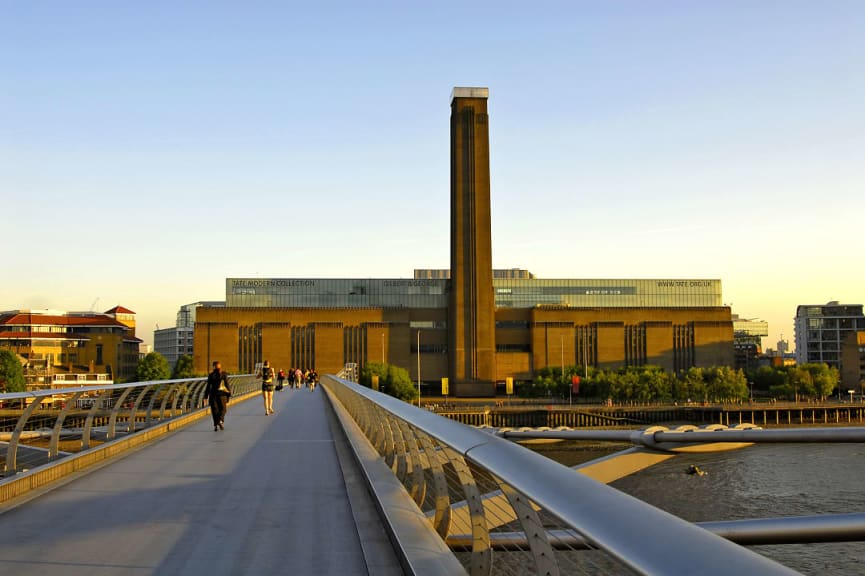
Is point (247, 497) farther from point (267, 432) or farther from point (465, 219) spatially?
point (465, 219)

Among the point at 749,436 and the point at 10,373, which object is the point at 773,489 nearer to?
the point at 749,436

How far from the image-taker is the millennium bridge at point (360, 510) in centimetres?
231

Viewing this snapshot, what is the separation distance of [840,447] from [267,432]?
45.9m

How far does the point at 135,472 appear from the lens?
981cm

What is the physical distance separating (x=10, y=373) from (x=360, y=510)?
85.9 metres

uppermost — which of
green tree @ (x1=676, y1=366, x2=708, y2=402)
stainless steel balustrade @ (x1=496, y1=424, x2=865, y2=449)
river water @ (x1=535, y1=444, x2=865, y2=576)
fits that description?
stainless steel balustrade @ (x1=496, y1=424, x2=865, y2=449)

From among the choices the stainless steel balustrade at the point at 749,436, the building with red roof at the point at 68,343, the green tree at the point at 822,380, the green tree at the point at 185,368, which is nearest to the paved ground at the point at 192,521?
the stainless steel balustrade at the point at 749,436

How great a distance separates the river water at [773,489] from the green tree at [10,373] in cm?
6396

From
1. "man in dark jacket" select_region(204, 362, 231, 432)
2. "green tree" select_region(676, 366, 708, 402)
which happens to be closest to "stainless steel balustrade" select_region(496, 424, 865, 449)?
"man in dark jacket" select_region(204, 362, 231, 432)

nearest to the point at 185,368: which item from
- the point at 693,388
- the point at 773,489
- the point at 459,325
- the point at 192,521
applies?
the point at 459,325

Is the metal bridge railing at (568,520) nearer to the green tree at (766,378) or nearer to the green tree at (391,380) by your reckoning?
the green tree at (391,380)

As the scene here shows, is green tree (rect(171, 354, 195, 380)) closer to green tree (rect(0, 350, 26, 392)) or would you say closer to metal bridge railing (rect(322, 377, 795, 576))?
green tree (rect(0, 350, 26, 392))

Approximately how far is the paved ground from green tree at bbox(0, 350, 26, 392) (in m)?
78.2

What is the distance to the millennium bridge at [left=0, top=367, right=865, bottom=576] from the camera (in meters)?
2.31
